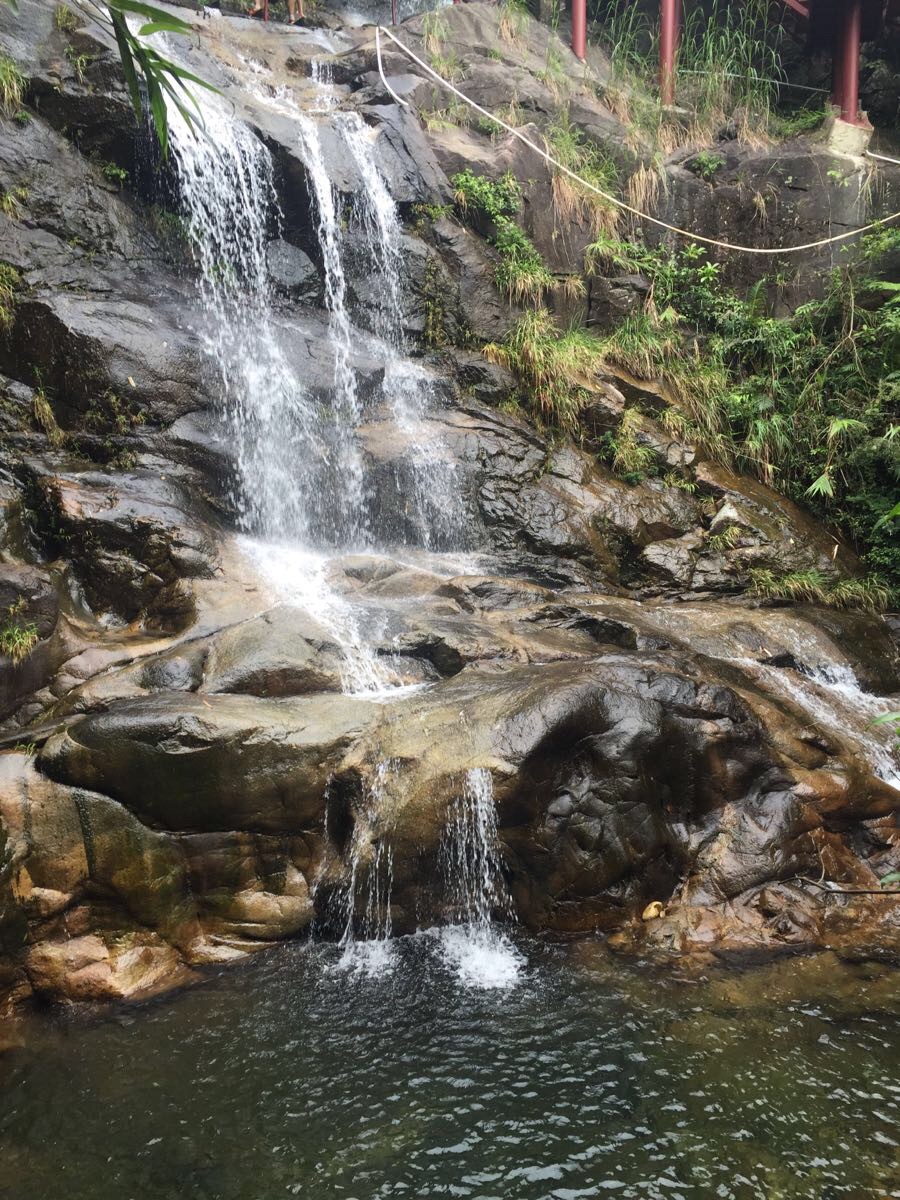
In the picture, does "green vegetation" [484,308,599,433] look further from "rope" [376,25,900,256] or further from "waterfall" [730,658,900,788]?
"waterfall" [730,658,900,788]

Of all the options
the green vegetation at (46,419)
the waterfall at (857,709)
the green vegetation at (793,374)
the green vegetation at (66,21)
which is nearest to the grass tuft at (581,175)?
the green vegetation at (793,374)

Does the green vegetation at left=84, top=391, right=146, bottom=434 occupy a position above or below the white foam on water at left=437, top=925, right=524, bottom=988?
above

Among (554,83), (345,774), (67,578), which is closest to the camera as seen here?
(345,774)

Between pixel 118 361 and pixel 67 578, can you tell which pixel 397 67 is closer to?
pixel 118 361

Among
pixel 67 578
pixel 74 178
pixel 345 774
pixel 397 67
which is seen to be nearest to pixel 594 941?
pixel 345 774

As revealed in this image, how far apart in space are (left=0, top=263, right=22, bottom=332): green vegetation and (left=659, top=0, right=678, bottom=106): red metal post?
9.98m

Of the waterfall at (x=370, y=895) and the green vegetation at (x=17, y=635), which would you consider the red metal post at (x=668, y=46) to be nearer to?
the green vegetation at (x=17, y=635)

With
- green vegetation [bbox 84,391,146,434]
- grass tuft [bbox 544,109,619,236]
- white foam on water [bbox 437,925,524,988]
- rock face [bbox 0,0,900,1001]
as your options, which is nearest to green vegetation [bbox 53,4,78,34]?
rock face [bbox 0,0,900,1001]

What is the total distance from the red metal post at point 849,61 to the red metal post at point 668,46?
2368 mm

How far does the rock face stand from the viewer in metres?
4.71

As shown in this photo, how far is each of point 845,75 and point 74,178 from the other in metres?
10.8

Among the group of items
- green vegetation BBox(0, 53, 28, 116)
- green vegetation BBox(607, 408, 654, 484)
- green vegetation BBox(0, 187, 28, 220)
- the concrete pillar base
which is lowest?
green vegetation BBox(607, 408, 654, 484)

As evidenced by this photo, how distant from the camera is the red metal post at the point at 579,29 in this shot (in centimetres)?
1262

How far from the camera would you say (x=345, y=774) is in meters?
4.93
